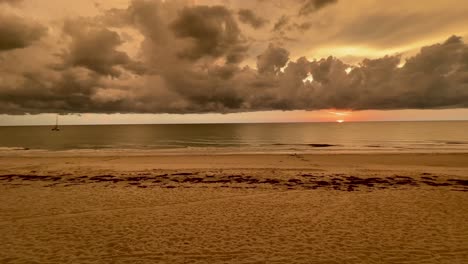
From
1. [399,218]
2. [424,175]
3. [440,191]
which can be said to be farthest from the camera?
[424,175]

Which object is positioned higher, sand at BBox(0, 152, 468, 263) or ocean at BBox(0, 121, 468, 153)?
ocean at BBox(0, 121, 468, 153)

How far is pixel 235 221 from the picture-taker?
38.6ft

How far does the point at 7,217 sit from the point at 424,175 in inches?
995

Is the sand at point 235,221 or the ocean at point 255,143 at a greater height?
the ocean at point 255,143

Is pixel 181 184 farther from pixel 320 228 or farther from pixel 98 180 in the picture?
pixel 320 228

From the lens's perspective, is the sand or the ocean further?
the ocean

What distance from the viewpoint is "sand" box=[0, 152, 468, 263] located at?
866 cm

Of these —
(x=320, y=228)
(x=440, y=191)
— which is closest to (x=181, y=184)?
(x=320, y=228)

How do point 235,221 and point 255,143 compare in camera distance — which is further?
point 255,143

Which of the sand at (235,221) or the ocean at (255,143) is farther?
the ocean at (255,143)

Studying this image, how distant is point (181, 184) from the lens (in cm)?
1962

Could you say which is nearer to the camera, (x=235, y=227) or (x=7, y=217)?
(x=235, y=227)

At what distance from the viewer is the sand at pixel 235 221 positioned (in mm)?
8664

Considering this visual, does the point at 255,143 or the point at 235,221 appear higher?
the point at 255,143
